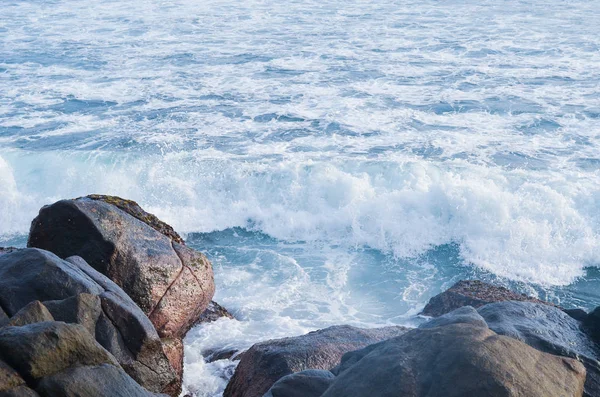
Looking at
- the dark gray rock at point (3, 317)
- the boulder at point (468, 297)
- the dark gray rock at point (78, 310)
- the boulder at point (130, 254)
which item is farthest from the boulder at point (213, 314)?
the dark gray rock at point (3, 317)

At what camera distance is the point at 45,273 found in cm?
573

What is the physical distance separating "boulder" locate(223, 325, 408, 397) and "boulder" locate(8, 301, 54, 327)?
1904 mm

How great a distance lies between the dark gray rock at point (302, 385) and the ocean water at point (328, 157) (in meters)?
2.24

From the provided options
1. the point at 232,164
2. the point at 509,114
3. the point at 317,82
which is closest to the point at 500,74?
the point at 509,114

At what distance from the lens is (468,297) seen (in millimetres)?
8062

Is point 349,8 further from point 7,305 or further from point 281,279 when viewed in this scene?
point 7,305

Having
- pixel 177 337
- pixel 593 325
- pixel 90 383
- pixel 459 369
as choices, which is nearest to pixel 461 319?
pixel 459 369

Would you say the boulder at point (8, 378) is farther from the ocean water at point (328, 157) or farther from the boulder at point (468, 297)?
the boulder at point (468, 297)

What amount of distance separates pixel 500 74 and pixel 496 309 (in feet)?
50.7

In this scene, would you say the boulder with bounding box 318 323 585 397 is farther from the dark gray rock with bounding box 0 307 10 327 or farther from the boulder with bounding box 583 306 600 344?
the dark gray rock with bounding box 0 307 10 327

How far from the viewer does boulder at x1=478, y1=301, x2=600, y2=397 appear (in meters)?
4.78

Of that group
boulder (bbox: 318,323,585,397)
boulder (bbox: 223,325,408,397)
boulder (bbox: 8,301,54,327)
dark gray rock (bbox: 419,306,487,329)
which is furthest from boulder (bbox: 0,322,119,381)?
dark gray rock (bbox: 419,306,487,329)

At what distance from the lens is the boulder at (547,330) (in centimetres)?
478

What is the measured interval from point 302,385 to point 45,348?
1673mm
